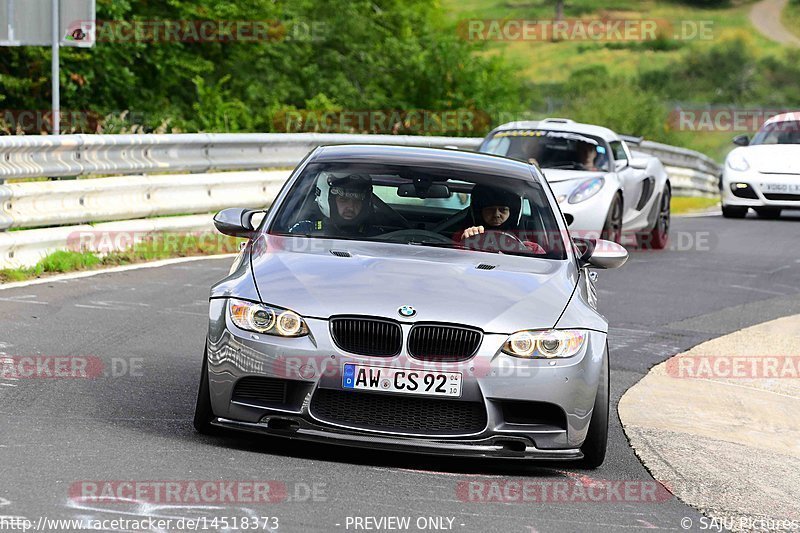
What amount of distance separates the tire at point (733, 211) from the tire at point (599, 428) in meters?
16.0

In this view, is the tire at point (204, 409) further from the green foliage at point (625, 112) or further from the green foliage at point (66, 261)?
the green foliage at point (625, 112)

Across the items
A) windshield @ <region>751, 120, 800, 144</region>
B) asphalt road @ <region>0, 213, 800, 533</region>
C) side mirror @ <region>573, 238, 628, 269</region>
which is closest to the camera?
asphalt road @ <region>0, 213, 800, 533</region>

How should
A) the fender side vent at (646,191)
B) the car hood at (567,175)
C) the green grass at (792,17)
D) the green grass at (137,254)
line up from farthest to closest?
the green grass at (792,17) → the fender side vent at (646,191) → the car hood at (567,175) → the green grass at (137,254)

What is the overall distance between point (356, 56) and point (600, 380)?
3561cm

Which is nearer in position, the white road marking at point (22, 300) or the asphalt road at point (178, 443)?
the asphalt road at point (178, 443)

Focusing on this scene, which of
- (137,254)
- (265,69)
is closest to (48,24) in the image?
(137,254)

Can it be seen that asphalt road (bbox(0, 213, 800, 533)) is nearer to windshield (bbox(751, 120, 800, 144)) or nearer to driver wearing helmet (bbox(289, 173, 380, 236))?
driver wearing helmet (bbox(289, 173, 380, 236))

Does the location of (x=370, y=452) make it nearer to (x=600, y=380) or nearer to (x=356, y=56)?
(x=600, y=380)

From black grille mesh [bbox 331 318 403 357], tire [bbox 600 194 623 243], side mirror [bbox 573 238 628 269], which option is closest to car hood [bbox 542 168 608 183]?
tire [bbox 600 194 623 243]

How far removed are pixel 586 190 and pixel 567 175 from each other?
0.34 m

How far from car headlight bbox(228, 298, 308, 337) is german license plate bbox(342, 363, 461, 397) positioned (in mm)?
281

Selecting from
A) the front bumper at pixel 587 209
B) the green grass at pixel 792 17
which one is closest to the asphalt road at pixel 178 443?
the front bumper at pixel 587 209

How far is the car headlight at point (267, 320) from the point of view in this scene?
20.5ft

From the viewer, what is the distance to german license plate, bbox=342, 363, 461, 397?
616 cm
